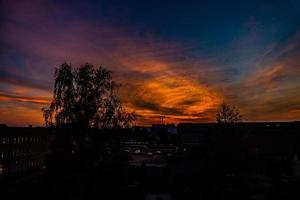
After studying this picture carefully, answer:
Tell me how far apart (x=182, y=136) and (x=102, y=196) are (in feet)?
162

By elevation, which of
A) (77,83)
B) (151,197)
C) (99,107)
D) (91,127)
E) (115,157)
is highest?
(77,83)

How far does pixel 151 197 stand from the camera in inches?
1121

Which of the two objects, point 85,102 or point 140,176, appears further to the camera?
point 140,176

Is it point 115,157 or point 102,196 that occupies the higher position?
point 115,157

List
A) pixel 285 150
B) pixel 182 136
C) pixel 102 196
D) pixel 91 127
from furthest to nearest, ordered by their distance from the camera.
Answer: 1. pixel 182 136
2. pixel 285 150
3. pixel 102 196
4. pixel 91 127

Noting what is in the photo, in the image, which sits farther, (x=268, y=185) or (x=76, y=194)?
(x=268, y=185)

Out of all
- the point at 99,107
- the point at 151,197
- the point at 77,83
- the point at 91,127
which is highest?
the point at 77,83

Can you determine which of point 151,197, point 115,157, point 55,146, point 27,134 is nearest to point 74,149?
point 55,146

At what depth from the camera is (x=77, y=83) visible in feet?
84.4

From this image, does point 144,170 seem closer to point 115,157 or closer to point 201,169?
point 201,169

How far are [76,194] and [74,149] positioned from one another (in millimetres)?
3852

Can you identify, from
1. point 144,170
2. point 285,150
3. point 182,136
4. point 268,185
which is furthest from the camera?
point 182,136

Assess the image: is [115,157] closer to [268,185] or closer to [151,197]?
[151,197]

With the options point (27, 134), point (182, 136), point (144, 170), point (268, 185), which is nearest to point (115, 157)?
point (144, 170)
